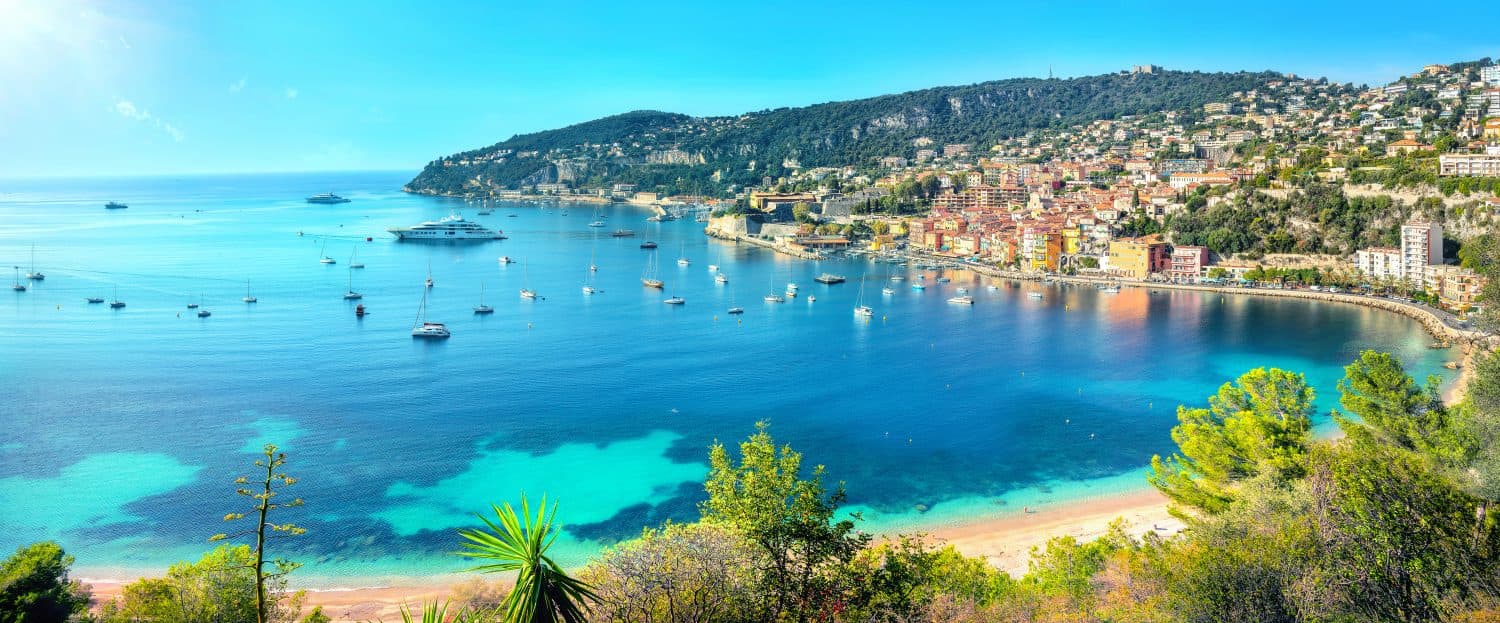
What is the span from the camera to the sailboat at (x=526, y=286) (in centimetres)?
3719

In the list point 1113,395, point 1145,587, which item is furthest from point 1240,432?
point 1113,395

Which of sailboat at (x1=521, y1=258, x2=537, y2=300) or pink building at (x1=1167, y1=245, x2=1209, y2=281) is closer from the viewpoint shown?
sailboat at (x1=521, y1=258, x2=537, y2=300)

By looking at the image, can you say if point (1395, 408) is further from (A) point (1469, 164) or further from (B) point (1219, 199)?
(B) point (1219, 199)

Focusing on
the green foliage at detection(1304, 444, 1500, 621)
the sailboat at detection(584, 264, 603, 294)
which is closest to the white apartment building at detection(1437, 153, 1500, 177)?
the sailboat at detection(584, 264, 603, 294)

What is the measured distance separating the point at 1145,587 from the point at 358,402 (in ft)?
58.9

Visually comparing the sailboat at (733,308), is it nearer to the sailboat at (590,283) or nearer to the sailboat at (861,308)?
the sailboat at (861,308)

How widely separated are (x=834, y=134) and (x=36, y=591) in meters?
105

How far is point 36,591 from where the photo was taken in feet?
27.0

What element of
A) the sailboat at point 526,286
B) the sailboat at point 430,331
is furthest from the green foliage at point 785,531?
the sailboat at point 526,286

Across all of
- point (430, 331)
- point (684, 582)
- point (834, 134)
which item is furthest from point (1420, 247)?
point (834, 134)

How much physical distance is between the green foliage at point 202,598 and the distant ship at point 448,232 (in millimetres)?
55133

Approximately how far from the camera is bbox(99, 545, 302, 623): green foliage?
805 centimetres

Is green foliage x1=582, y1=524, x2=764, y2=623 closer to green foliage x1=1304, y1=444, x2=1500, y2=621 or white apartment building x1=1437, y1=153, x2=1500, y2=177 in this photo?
green foliage x1=1304, y1=444, x2=1500, y2=621

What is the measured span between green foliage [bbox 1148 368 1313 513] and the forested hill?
278 ft
